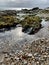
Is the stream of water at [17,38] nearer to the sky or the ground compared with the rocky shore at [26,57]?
nearer to the ground

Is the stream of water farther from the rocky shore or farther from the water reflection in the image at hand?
the rocky shore

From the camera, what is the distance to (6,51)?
18.2m

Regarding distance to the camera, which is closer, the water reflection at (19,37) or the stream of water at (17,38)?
the stream of water at (17,38)

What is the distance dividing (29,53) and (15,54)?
1420 millimetres

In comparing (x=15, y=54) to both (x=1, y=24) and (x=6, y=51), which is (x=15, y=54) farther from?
(x=1, y=24)

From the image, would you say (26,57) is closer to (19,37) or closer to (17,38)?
(17,38)

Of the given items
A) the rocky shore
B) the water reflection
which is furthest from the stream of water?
the rocky shore

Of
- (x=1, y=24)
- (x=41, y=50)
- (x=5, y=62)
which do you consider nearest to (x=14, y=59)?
(x=5, y=62)

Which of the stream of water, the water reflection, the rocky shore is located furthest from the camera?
the water reflection

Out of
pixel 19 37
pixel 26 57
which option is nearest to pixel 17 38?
pixel 19 37

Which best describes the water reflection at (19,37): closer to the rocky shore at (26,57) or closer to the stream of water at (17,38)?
the stream of water at (17,38)

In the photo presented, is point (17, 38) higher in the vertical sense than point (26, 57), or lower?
lower

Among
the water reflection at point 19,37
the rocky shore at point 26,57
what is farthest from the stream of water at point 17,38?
the rocky shore at point 26,57

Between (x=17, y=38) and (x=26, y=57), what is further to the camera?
(x=17, y=38)
